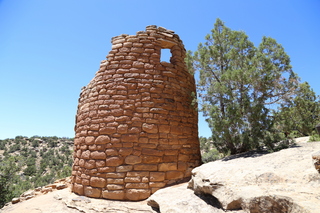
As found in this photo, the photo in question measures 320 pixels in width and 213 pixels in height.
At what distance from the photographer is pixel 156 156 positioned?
4914 mm

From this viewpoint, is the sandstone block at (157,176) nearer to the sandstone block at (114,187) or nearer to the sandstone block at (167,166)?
the sandstone block at (167,166)

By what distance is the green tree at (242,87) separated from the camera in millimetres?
4957

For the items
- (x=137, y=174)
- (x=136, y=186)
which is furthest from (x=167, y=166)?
(x=136, y=186)

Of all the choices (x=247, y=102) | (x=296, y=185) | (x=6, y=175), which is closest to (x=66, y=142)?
(x=6, y=175)

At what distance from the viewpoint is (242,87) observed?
5.24 metres

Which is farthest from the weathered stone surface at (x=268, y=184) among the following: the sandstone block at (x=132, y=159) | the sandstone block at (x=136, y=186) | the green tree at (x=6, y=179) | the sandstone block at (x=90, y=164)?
the green tree at (x=6, y=179)

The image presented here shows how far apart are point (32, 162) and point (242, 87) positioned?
20.5 meters

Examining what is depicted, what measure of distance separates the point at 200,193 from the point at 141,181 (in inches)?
59.8

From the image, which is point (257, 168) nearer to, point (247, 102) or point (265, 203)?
point (265, 203)

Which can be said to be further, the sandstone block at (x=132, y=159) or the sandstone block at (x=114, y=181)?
the sandstone block at (x=132, y=159)

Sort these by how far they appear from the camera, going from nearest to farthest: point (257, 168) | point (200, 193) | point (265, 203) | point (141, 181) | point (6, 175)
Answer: point (265, 203), point (257, 168), point (200, 193), point (141, 181), point (6, 175)

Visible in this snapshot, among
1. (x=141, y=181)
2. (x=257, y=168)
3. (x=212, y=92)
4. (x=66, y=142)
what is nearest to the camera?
(x=257, y=168)

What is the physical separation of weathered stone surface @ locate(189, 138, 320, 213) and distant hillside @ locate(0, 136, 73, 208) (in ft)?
37.2

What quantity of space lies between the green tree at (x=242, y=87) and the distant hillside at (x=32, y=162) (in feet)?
36.3
